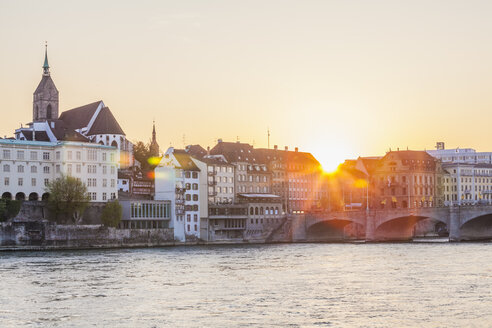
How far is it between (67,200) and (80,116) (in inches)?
1396

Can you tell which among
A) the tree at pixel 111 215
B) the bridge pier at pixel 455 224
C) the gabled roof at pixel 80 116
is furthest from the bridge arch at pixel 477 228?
the gabled roof at pixel 80 116

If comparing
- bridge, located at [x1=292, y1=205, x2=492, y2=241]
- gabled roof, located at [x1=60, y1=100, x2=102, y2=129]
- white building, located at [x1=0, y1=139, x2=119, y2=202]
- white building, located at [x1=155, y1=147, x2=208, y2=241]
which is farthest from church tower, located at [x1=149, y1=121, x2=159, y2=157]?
white building, located at [x1=0, y1=139, x2=119, y2=202]

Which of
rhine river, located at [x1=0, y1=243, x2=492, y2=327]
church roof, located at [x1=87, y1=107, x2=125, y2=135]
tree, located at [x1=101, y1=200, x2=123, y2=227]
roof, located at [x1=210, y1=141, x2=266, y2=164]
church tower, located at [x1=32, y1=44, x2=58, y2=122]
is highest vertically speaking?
church tower, located at [x1=32, y1=44, x2=58, y2=122]

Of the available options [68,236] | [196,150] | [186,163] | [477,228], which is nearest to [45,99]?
[196,150]

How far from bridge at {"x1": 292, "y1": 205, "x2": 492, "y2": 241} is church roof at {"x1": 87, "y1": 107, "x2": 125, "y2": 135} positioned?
33.2 meters

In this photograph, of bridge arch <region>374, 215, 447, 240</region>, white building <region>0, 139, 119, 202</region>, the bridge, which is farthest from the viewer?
bridge arch <region>374, 215, 447, 240</region>

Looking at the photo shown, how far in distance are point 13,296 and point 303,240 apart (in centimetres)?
8447

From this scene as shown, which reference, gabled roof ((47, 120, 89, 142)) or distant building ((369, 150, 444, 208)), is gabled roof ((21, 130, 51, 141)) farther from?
distant building ((369, 150, 444, 208))

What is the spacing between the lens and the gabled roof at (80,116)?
14625 centimetres

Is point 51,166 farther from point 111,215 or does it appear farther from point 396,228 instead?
point 396,228

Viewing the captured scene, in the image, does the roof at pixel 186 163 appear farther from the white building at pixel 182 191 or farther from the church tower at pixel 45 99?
the church tower at pixel 45 99

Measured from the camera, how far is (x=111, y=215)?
116 m

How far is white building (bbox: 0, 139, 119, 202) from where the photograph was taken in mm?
120500

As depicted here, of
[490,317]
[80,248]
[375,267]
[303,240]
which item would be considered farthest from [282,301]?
[303,240]
